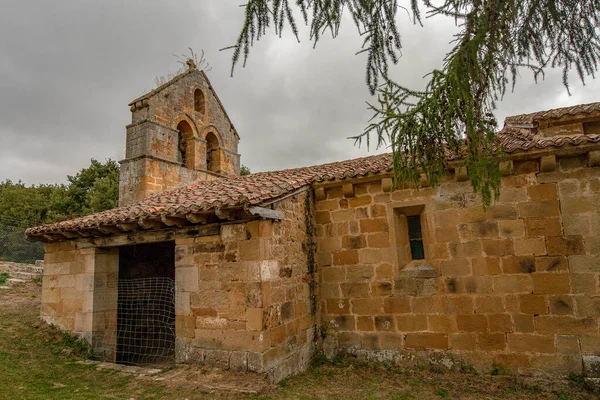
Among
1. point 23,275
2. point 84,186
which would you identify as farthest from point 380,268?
point 84,186

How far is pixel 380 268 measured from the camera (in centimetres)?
609

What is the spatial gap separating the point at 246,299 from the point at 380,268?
7.19ft

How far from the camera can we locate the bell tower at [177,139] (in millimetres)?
9719

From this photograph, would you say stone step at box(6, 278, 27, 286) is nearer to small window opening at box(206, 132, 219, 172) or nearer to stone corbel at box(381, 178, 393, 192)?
small window opening at box(206, 132, 219, 172)

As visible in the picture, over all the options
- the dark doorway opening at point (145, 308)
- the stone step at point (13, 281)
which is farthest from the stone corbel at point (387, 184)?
the stone step at point (13, 281)

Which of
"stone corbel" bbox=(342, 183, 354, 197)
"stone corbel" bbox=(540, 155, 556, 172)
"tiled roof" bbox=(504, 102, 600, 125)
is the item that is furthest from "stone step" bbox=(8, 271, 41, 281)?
"tiled roof" bbox=(504, 102, 600, 125)

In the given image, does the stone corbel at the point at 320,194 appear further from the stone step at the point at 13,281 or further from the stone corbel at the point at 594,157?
the stone step at the point at 13,281

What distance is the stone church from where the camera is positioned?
506cm

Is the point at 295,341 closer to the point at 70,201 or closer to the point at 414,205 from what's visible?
the point at 414,205

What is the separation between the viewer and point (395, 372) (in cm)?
564

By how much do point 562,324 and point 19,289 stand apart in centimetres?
1299

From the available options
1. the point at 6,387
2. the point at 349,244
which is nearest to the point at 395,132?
the point at 349,244

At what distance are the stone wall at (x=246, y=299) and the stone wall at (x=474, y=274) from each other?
2.91 feet

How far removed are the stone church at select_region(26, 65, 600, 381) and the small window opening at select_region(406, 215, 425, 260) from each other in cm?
2
